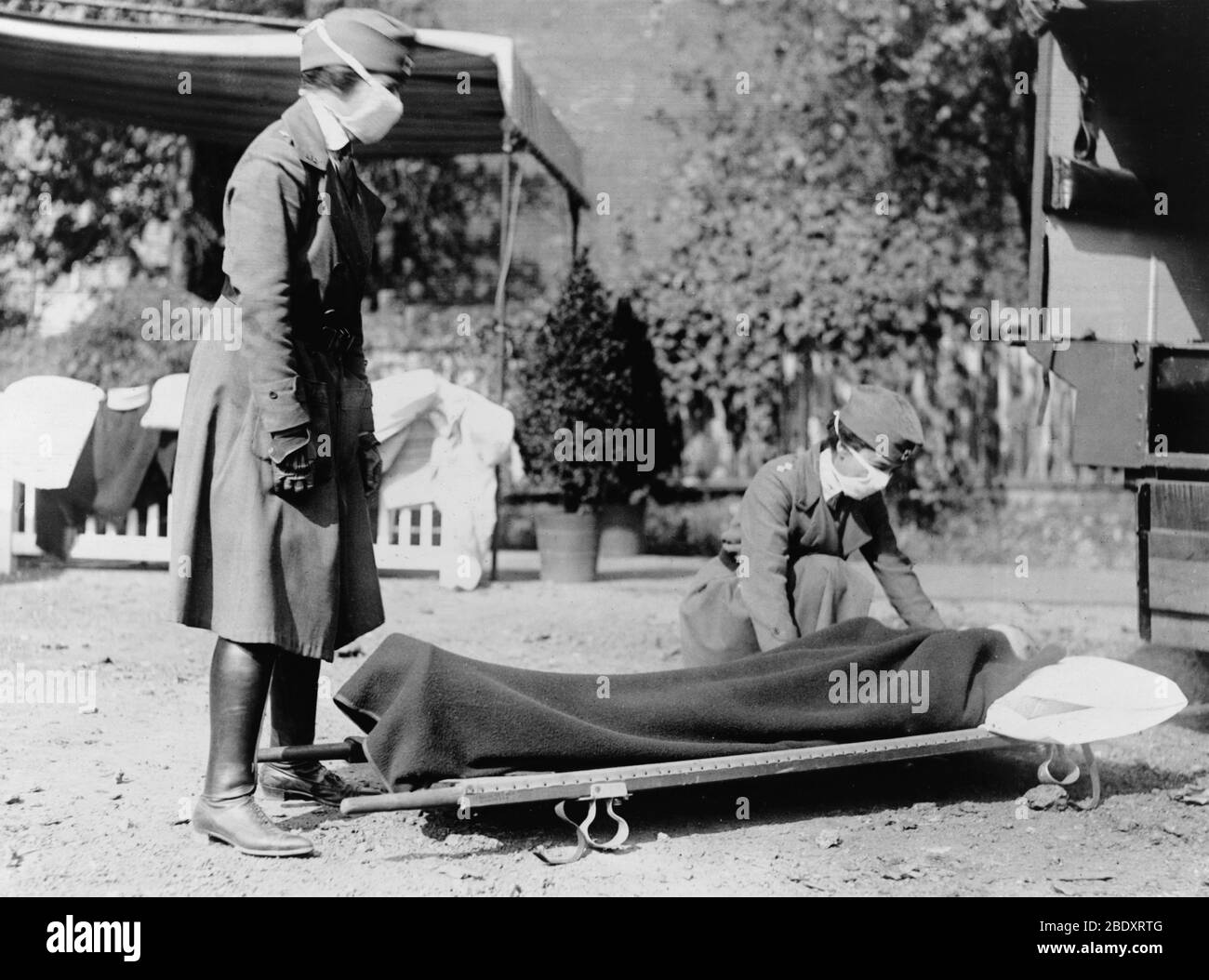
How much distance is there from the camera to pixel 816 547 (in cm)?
539

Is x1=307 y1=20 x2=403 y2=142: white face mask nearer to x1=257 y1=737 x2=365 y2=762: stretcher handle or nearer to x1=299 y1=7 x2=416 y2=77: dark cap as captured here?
x1=299 y1=7 x2=416 y2=77: dark cap

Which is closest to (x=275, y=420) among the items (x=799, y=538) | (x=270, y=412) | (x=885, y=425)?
(x=270, y=412)

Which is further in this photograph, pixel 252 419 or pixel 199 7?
pixel 199 7

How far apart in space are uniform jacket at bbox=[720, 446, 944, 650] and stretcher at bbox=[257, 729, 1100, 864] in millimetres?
827

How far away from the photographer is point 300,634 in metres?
3.75

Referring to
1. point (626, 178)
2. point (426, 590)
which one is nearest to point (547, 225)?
point (626, 178)

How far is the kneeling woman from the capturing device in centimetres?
489

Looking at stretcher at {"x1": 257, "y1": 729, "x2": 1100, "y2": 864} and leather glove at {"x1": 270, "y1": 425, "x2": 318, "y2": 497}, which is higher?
leather glove at {"x1": 270, "y1": 425, "x2": 318, "y2": 497}

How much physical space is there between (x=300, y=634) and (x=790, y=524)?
2178 millimetres
